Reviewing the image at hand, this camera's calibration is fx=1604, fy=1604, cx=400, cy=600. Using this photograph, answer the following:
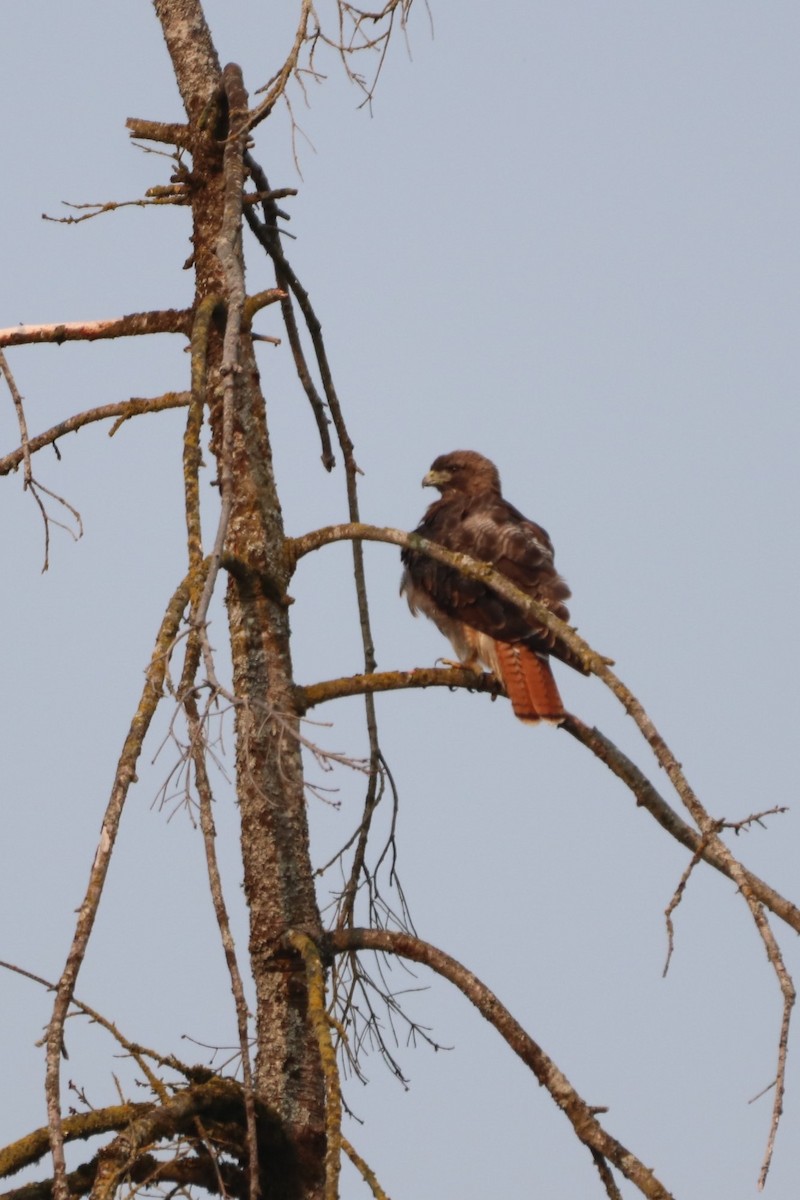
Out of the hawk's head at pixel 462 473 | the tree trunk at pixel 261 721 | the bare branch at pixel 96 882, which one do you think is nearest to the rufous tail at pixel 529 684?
the tree trunk at pixel 261 721

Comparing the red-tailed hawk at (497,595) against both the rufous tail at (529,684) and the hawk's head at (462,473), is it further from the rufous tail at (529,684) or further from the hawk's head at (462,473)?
the hawk's head at (462,473)

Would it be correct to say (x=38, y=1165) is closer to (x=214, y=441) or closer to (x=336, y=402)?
(x=214, y=441)

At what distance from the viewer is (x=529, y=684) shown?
5.67m

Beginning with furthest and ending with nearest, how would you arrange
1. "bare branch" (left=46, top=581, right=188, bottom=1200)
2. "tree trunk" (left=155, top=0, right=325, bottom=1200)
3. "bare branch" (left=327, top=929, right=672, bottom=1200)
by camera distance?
"tree trunk" (left=155, top=0, right=325, bottom=1200) → "bare branch" (left=327, top=929, right=672, bottom=1200) → "bare branch" (left=46, top=581, right=188, bottom=1200)

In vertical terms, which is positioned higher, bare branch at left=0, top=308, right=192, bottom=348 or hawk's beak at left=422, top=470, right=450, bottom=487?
hawk's beak at left=422, top=470, right=450, bottom=487

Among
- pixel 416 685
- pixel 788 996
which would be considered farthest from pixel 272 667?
pixel 788 996

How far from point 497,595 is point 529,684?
0.34 metres

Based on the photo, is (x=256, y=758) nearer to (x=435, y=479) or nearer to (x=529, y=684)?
(x=529, y=684)

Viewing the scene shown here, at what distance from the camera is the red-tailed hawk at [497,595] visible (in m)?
5.68

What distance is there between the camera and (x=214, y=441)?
483 centimetres

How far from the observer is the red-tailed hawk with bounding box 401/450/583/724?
568 cm

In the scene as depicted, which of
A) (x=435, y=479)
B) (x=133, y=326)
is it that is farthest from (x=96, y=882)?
(x=435, y=479)

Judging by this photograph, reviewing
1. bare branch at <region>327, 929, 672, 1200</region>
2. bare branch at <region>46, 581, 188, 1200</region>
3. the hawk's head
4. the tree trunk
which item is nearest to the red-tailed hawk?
the hawk's head

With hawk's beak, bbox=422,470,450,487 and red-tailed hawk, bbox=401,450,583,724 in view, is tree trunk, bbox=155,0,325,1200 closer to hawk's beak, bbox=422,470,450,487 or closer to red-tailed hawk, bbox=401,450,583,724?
red-tailed hawk, bbox=401,450,583,724
